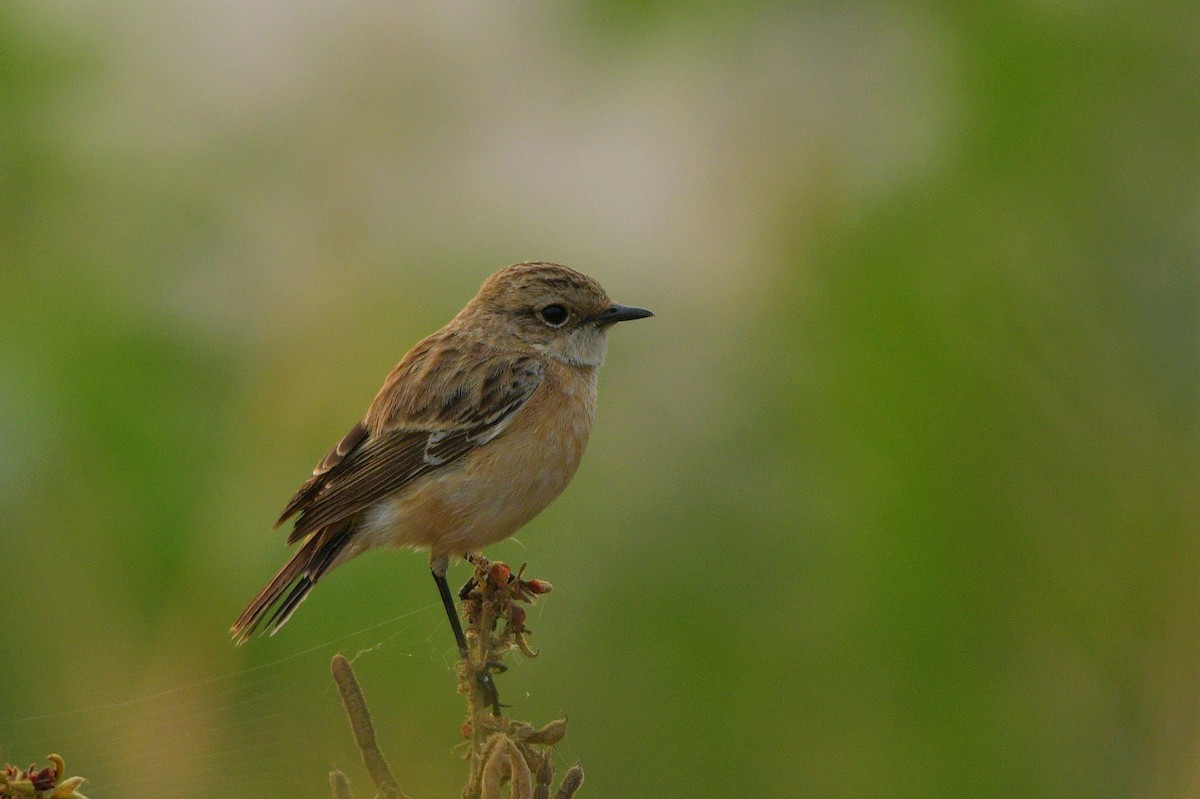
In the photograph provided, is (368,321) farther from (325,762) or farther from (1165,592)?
(1165,592)

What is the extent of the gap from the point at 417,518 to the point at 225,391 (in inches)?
28.4

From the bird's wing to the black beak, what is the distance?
10.8 inches

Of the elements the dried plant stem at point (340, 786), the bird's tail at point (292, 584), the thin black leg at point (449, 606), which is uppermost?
the dried plant stem at point (340, 786)

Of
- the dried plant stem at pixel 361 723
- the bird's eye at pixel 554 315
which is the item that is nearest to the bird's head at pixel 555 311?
the bird's eye at pixel 554 315

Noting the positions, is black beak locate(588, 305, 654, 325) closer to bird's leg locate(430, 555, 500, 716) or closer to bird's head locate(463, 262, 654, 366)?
bird's head locate(463, 262, 654, 366)

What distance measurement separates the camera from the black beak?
13.2ft

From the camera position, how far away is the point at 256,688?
115 inches

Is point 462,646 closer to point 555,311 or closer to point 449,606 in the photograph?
point 449,606

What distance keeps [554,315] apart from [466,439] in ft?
2.03

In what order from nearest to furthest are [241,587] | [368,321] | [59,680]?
[59,680]
[241,587]
[368,321]

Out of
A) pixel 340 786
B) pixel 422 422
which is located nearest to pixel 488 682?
pixel 340 786

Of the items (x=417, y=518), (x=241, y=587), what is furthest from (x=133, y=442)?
(x=417, y=518)

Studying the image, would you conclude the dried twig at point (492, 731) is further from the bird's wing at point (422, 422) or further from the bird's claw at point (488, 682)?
the bird's wing at point (422, 422)

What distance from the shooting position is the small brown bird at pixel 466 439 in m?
3.51
